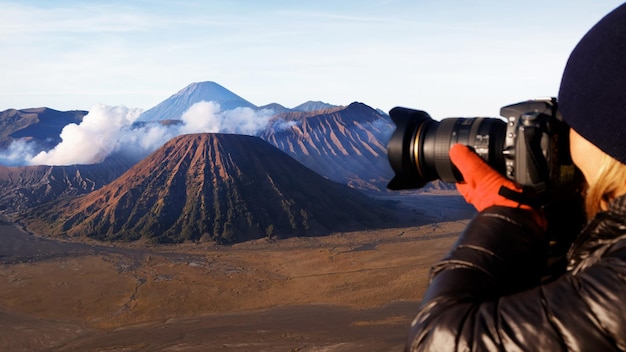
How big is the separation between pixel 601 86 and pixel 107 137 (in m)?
51.0

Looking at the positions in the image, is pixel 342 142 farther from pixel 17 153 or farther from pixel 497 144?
pixel 497 144

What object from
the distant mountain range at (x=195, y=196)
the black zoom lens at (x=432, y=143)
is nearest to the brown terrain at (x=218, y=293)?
the distant mountain range at (x=195, y=196)

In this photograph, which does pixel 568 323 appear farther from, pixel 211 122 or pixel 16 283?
pixel 211 122

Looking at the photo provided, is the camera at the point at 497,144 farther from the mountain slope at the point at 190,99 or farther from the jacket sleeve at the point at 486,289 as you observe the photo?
the mountain slope at the point at 190,99

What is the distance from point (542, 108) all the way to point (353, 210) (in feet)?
99.2

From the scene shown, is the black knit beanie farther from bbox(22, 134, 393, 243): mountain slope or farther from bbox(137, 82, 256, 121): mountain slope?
bbox(137, 82, 256, 121): mountain slope

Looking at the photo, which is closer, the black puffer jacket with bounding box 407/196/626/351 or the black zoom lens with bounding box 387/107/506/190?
the black puffer jacket with bounding box 407/196/626/351

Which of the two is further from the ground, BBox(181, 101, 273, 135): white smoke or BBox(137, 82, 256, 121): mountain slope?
BBox(137, 82, 256, 121): mountain slope

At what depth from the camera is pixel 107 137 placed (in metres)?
48.7

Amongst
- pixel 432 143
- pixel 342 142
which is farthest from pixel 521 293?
pixel 342 142

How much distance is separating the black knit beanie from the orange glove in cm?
21

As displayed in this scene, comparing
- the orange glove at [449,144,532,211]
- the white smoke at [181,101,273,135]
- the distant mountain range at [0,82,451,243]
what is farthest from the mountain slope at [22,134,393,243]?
the orange glove at [449,144,532,211]

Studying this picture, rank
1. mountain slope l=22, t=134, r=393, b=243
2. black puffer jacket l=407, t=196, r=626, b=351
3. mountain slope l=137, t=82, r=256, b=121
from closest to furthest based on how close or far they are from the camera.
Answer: black puffer jacket l=407, t=196, r=626, b=351 → mountain slope l=22, t=134, r=393, b=243 → mountain slope l=137, t=82, r=256, b=121

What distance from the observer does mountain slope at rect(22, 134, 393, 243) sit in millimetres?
29031
